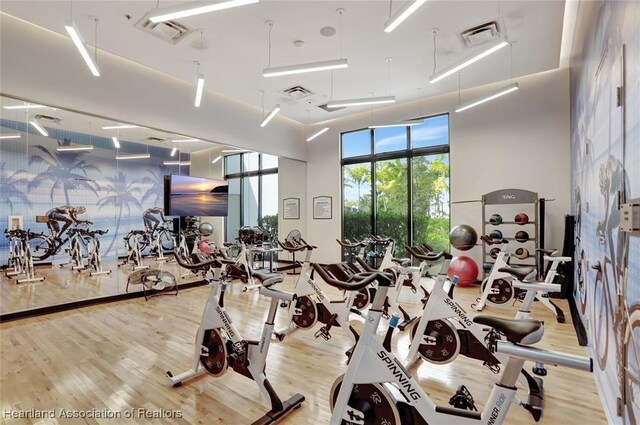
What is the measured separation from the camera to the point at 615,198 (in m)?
2.04

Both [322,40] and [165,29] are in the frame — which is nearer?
[165,29]

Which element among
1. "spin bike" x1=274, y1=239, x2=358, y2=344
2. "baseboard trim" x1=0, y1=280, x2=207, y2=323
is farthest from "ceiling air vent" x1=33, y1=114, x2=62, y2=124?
"spin bike" x1=274, y1=239, x2=358, y2=344

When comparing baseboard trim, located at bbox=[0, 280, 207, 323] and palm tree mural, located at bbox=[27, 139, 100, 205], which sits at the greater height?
palm tree mural, located at bbox=[27, 139, 100, 205]

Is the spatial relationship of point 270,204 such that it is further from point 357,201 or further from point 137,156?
point 137,156

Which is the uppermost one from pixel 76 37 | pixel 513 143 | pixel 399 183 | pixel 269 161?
pixel 76 37

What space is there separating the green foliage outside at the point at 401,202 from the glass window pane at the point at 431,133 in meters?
0.32

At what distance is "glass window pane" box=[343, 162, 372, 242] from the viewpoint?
8.27 meters

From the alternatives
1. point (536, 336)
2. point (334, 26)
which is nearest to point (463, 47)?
point (334, 26)

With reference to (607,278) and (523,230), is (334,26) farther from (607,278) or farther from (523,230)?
(523,230)

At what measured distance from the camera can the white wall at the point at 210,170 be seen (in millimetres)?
6727

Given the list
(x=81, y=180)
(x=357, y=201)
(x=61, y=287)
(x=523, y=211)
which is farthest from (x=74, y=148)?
(x=523, y=211)

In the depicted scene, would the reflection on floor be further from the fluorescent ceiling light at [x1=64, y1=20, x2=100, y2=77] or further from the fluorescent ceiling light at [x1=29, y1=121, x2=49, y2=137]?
the fluorescent ceiling light at [x1=64, y1=20, x2=100, y2=77]

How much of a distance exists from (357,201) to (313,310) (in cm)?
509

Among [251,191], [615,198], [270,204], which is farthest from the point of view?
[270,204]
